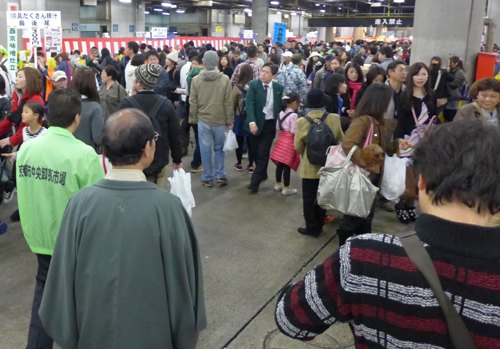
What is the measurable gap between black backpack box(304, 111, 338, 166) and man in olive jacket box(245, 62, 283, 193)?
5.30 ft

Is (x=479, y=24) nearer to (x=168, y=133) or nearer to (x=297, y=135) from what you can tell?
(x=297, y=135)

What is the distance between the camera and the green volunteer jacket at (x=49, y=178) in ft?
9.01

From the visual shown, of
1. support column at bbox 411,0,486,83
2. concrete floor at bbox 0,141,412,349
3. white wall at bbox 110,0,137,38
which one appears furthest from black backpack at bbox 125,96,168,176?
white wall at bbox 110,0,137,38

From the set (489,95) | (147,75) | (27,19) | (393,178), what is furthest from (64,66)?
(489,95)

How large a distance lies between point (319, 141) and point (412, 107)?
1388mm

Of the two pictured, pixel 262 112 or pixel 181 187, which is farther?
pixel 262 112

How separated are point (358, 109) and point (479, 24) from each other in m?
5.60

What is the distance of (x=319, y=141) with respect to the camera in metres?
4.96

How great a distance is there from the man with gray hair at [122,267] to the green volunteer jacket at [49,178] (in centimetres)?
74

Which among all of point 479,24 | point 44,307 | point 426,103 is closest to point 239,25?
point 479,24

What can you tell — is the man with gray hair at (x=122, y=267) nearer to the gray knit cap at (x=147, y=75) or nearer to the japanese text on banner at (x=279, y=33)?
the gray knit cap at (x=147, y=75)

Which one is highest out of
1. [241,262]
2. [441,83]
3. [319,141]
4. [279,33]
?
[279,33]

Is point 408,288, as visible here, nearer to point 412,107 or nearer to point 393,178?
point 393,178

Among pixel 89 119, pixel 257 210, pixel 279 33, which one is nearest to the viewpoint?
pixel 89 119
